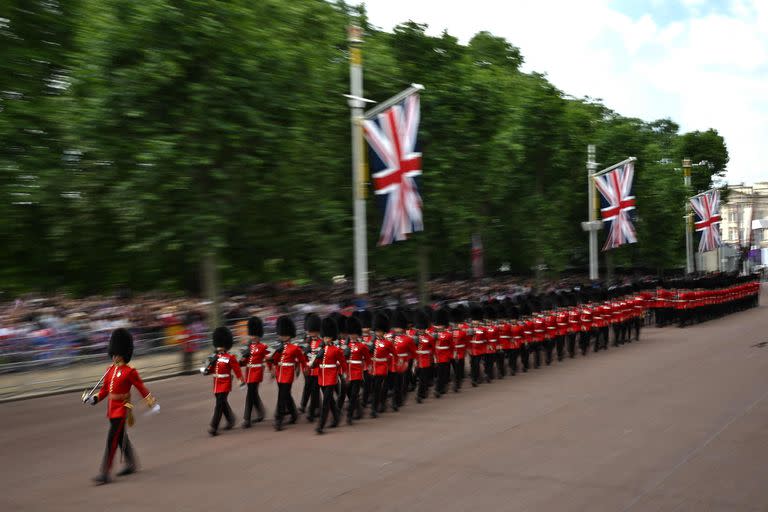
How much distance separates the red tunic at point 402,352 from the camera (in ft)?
39.7

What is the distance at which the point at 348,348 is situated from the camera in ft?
36.2

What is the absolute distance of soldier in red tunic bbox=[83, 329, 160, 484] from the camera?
8305 millimetres

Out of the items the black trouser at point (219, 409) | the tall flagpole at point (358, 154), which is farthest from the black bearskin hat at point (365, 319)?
the tall flagpole at point (358, 154)

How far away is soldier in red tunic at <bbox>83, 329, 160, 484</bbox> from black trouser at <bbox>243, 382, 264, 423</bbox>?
2379 millimetres

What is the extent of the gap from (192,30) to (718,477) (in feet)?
41.2

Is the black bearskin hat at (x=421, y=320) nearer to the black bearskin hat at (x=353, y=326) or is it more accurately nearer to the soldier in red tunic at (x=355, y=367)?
the black bearskin hat at (x=353, y=326)

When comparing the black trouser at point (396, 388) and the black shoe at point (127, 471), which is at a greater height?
the black trouser at point (396, 388)

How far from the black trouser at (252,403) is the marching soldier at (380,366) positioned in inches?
61.4

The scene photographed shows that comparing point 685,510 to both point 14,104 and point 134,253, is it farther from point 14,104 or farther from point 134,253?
point 134,253

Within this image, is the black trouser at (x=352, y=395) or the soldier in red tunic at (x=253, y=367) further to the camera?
Answer: the black trouser at (x=352, y=395)

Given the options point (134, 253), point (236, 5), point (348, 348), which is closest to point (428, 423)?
point (348, 348)

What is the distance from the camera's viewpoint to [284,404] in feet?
35.8

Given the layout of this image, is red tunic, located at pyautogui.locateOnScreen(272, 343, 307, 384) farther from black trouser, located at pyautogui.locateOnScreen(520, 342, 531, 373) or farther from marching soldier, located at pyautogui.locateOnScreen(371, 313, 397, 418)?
black trouser, located at pyautogui.locateOnScreen(520, 342, 531, 373)

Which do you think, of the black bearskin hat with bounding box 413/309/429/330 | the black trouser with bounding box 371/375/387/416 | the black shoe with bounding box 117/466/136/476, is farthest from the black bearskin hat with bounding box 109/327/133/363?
the black bearskin hat with bounding box 413/309/429/330
